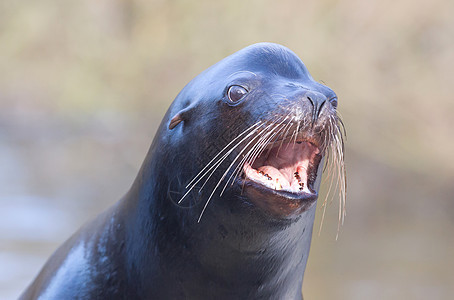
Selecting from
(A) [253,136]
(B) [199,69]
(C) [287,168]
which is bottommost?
(C) [287,168]

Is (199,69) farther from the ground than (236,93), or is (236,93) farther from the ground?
(199,69)

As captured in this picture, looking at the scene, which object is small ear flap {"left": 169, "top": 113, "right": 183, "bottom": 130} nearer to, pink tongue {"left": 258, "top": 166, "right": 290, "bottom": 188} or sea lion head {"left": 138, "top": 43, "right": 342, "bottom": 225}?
sea lion head {"left": 138, "top": 43, "right": 342, "bottom": 225}

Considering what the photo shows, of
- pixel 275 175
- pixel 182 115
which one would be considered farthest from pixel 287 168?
pixel 182 115

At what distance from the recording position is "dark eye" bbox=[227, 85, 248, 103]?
196 centimetres

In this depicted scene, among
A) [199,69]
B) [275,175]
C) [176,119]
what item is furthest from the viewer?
[199,69]

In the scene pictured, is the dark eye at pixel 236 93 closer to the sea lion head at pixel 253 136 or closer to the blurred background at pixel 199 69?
the sea lion head at pixel 253 136

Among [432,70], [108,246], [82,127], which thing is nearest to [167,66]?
[82,127]

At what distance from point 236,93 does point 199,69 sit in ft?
35.4

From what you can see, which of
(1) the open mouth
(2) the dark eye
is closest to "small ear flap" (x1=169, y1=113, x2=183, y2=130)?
(2) the dark eye

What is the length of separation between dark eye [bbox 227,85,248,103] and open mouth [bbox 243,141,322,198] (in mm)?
186

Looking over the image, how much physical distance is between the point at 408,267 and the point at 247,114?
540 cm

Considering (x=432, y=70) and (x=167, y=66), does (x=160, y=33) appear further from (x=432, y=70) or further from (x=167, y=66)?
(x=432, y=70)

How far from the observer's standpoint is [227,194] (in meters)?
1.94

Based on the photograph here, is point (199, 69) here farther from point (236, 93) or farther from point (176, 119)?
point (236, 93)
